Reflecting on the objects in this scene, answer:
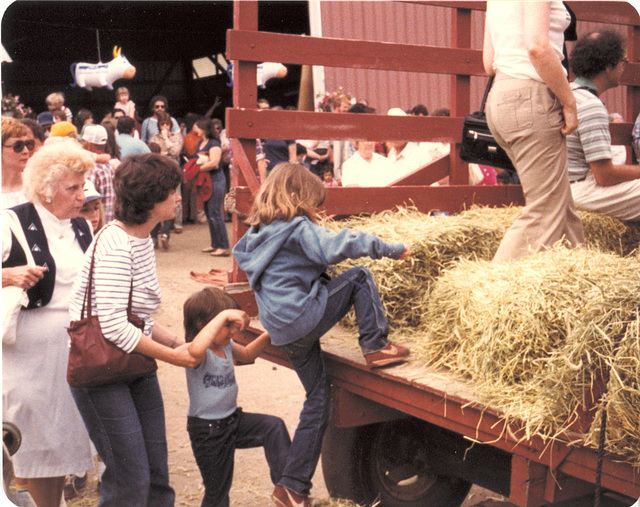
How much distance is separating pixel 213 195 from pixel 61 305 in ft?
23.9

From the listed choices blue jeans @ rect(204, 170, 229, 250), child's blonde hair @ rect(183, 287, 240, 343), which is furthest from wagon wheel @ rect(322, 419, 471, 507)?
blue jeans @ rect(204, 170, 229, 250)

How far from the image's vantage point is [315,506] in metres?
3.32

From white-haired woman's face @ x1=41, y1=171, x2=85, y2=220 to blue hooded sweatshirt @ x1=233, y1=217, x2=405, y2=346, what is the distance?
0.81m

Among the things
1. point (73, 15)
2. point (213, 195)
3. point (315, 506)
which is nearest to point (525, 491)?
point (315, 506)

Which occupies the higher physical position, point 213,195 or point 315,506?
point 213,195

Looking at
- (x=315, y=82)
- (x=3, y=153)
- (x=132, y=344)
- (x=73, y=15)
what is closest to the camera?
(x=132, y=344)

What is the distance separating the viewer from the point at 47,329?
10.6 ft

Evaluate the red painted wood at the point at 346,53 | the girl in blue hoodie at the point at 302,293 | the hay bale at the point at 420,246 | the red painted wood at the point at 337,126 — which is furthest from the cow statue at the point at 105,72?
the girl in blue hoodie at the point at 302,293

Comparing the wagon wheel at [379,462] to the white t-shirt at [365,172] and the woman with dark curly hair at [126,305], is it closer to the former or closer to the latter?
the woman with dark curly hair at [126,305]

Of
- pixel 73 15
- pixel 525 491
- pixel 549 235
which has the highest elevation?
pixel 73 15

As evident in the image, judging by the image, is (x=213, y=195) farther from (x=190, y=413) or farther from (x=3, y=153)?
(x=190, y=413)

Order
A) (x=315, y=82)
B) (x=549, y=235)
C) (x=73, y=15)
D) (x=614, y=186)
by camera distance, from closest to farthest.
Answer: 1. (x=549, y=235)
2. (x=614, y=186)
3. (x=315, y=82)
4. (x=73, y=15)

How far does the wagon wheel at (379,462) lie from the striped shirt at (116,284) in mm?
1219

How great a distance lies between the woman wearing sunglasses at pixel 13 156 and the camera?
12.3ft
